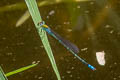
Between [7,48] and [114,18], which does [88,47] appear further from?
[7,48]

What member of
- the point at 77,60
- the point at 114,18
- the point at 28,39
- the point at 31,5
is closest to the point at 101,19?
the point at 114,18

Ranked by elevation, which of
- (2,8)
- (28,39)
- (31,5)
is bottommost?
(28,39)

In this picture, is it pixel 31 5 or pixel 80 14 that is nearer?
pixel 31 5

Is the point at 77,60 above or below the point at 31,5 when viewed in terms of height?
below

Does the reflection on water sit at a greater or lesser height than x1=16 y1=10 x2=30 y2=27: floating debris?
lesser

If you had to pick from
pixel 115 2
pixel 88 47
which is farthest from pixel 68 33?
pixel 115 2

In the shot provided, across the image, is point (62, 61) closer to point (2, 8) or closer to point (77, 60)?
point (77, 60)

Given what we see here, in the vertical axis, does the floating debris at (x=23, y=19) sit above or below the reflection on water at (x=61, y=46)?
above

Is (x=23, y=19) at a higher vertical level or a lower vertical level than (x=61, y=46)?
higher
